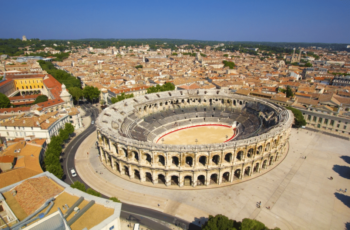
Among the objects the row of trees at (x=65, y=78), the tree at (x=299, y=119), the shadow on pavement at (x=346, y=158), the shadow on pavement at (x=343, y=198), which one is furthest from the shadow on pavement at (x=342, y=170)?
the row of trees at (x=65, y=78)

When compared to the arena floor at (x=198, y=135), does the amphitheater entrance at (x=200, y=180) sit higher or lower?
lower

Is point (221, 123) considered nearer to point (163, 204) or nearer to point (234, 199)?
point (234, 199)

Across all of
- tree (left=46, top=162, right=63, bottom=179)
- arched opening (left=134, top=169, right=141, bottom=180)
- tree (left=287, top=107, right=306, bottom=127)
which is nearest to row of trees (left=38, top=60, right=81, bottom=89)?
tree (left=46, top=162, right=63, bottom=179)

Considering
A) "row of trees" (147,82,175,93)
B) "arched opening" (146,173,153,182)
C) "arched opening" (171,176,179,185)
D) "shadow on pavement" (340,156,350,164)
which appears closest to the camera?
"arched opening" (171,176,179,185)

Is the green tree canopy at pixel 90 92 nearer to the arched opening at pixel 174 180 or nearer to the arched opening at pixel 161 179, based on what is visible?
the arched opening at pixel 161 179

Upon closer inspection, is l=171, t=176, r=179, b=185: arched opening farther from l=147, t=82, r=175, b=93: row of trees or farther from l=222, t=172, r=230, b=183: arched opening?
l=147, t=82, r=175, b=93: row of trees

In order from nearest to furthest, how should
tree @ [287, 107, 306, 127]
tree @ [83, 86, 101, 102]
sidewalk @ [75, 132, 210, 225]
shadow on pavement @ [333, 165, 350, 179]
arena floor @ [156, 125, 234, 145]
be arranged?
sidewalk @ [75, 132, 210, 225] → shadow on pavement @ [333, 165, 350, 179] → arena floor @ [156, 125, 234, 145] → tree @ [287, 107, 306, 127] → tree @ [83, 86, 101, 102]
